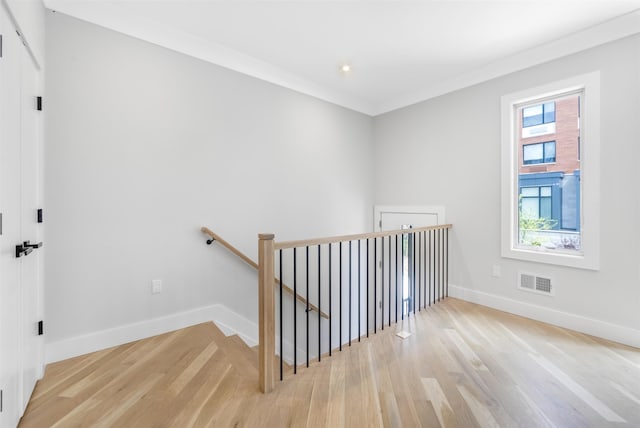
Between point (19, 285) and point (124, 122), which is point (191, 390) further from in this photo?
point (124, 122)

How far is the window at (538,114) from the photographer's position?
2.72 m

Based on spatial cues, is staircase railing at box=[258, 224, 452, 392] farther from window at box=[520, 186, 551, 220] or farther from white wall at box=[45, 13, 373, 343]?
window at box=[520, 186, 551, 220]

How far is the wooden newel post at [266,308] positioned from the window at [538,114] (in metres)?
2.94

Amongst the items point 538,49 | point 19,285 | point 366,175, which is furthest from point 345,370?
point 538,49

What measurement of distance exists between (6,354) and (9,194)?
0.74 m

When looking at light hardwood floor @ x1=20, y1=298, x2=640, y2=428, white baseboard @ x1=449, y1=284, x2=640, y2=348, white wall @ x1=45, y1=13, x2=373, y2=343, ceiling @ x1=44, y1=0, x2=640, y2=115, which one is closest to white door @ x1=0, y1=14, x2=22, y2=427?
light hardwood floor @ x1=20, y1=298, x2=640, y2=428

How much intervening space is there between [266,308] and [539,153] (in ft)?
9.88

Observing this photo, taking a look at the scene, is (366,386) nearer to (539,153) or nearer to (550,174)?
(550,174)

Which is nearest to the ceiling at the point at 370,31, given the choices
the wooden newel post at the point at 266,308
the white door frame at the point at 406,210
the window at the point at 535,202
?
the window at the point at 535,202

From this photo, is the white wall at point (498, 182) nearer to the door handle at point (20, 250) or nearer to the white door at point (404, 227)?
the white door at point (404, 227)

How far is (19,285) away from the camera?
1.45 metres

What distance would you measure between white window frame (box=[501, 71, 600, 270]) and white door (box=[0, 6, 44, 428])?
377cm

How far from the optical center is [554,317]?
2.61 metres

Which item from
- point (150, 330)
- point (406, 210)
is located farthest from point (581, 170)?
point (150, 330)
